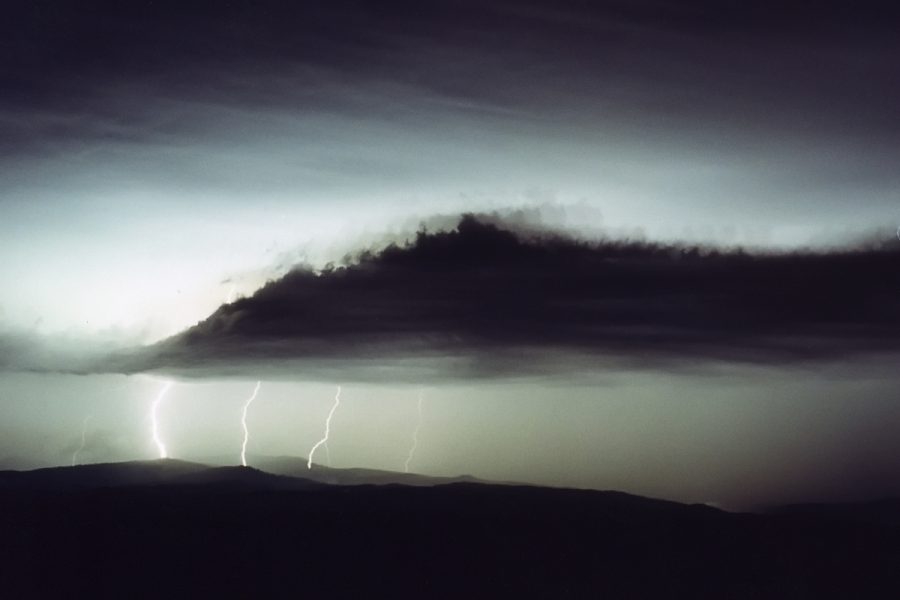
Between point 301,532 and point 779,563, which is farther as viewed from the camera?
point 301,532

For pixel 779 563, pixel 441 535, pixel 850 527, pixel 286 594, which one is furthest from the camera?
pixel 850 527

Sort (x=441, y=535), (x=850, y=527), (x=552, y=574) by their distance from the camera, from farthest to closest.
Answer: (x=850, y=527), (x=441, y=535), (x=552, y=574)

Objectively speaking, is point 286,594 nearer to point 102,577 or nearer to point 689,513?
point 102,577

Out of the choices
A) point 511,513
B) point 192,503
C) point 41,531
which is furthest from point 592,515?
point 41,531

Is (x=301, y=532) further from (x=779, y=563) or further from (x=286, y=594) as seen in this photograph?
A: (x=779, y=563)

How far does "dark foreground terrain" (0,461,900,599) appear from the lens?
73938 mm

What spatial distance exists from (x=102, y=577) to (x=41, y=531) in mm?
14398

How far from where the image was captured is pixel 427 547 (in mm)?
85688

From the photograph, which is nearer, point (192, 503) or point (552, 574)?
point (552, 574)

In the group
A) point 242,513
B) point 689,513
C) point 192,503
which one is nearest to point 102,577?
point 242,513

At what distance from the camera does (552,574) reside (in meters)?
76.4

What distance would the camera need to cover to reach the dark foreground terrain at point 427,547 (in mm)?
73938

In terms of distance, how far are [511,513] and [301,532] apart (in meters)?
19.3

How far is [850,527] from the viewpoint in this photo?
96.6m
